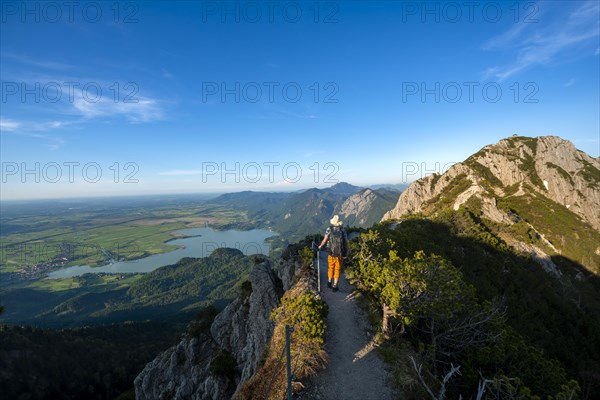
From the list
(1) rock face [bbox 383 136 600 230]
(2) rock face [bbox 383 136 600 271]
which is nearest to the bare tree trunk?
(2) rock face [bbox 383 136 600 271]

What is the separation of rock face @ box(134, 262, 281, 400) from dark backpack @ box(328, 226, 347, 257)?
894cm

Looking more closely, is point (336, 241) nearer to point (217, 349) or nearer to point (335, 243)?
point (335, 243)

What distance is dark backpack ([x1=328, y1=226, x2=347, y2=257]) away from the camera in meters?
13.3

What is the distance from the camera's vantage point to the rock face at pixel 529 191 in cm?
6575

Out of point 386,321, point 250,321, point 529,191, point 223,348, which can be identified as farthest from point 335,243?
point 529,191

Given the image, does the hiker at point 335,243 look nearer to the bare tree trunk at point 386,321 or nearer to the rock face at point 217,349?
the bare tree trunk at point 386,321

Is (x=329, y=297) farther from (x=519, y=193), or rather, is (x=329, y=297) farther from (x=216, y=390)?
(x=519, y=193)

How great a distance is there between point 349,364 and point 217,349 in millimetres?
24978

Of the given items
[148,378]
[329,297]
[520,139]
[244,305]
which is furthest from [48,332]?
[520,139]

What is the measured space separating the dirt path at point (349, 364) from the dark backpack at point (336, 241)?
7.94ft

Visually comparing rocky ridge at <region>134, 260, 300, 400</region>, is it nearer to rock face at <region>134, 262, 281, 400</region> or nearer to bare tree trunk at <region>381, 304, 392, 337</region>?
rock face at <region>134, 262, 281, 400</region>

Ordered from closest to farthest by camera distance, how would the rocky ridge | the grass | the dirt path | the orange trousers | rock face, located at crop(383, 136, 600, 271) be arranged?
1. the dirt path
2. the orange trousers
3. the rocky ridge
4. the grass
5. rock face, located at crop(383, 136, 600, 271)

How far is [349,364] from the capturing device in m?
9.91

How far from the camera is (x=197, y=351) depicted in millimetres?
32531
